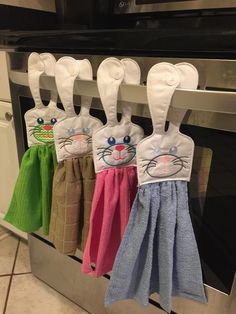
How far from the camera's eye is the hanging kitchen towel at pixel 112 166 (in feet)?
1.52

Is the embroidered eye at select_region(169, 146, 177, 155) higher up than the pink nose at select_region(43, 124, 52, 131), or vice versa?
the embroidered eye at select_region(169, 146, 177, 155)

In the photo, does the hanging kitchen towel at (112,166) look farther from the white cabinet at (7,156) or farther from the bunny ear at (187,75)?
the white cabinet at (7,156)

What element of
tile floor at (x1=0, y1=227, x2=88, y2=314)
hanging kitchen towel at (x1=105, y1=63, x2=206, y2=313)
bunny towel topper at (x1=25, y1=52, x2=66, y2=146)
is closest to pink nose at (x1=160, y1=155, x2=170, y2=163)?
hanging kitchen towel at (x1=105, y1=63, x2=206, y2=313)

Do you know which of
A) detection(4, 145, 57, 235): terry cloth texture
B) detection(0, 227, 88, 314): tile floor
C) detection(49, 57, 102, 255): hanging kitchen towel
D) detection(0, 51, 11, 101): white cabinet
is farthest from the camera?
detection(0, 227, 88, 314): tile floor

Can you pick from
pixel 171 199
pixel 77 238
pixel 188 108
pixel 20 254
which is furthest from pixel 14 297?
pixel 188 108

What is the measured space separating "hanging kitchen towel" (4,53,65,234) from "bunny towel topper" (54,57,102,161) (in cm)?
5

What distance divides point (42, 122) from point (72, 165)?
125mm

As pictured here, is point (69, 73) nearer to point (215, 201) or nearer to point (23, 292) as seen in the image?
point (215, 201)

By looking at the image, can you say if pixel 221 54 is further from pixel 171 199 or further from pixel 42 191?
pixel 42 191

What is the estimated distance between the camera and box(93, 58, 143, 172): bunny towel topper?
0.46 metres

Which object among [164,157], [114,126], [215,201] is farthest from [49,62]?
[215,201]

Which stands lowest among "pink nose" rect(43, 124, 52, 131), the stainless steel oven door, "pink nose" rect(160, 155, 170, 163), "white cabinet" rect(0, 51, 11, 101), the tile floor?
the tile floor

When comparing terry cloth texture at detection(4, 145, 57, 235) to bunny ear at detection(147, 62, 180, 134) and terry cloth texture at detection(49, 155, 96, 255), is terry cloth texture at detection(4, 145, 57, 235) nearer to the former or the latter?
terry cloth texture at detection(49, 155, 96, 255)

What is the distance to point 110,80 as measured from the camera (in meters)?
0.46
